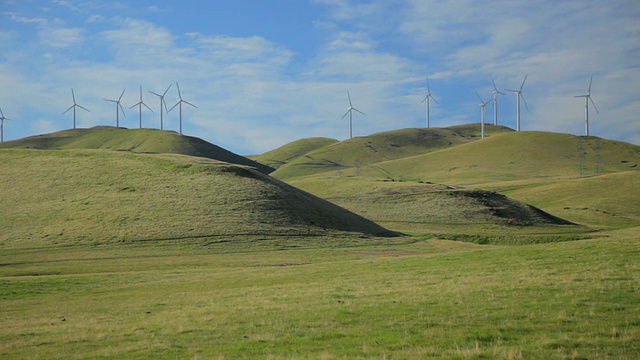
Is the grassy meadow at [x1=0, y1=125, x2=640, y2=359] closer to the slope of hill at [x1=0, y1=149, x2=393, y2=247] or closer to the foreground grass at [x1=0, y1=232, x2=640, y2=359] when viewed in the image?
the foreground grass at [x1=0, y1=232, x2=640, y2=359]

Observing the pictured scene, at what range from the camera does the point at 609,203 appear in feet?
430

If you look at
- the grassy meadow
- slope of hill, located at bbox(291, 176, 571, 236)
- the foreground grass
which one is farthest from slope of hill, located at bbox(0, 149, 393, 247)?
the foreground grass

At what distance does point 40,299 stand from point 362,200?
329 feet

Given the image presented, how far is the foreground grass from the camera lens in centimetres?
1436

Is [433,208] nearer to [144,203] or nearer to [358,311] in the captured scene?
[144,203]

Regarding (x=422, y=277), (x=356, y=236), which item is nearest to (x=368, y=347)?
(x=422, y=277)

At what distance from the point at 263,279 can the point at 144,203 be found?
51993mm

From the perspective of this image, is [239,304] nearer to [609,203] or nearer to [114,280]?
[114,280]

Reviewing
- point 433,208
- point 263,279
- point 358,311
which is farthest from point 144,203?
point 358,311

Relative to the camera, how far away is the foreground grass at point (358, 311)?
1436cm

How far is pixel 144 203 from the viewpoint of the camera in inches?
3317

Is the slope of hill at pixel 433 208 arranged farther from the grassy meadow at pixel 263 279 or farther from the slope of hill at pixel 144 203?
the slope of hill at pixel 144 203

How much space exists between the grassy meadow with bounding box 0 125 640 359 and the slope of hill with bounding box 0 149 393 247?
40 centimetres

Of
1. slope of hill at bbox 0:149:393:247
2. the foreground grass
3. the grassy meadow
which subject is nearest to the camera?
A: the foreground grass
